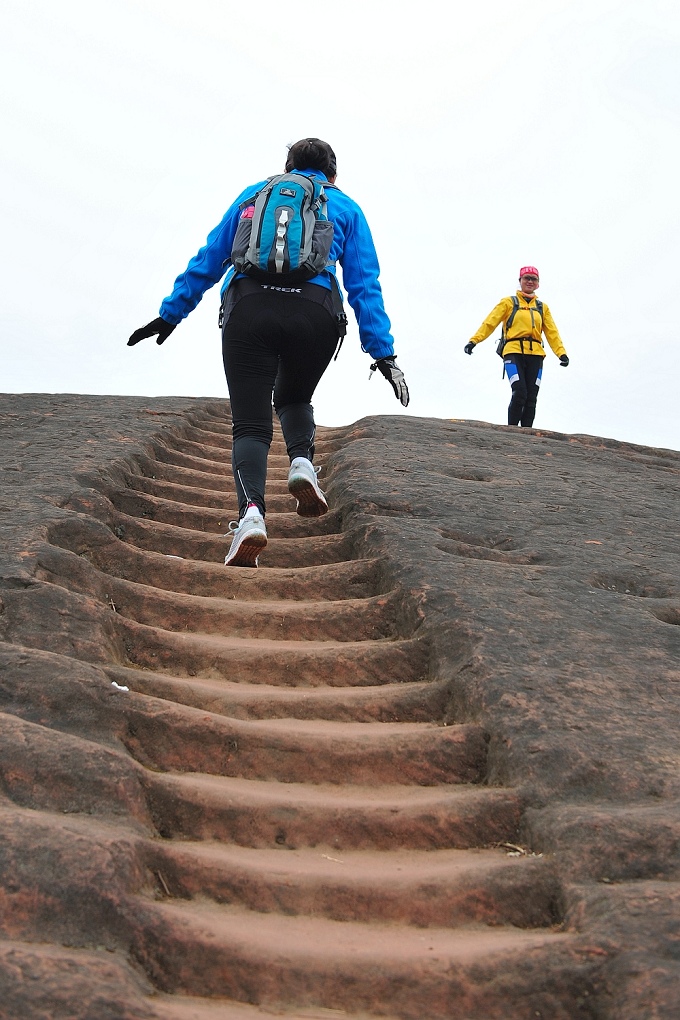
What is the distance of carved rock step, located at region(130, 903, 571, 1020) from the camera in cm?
228

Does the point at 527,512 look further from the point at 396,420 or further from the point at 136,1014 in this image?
the point at 136,1014

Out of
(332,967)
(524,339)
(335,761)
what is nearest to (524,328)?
(524,339)

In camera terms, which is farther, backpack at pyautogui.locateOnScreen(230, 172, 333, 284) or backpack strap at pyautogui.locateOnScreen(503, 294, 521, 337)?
backpack strap at pyautogui.locateOnScreen(503, 294, 521, 337)

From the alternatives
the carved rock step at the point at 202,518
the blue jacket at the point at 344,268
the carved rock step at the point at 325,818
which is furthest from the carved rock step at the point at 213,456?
the carved rock step at the point at 325,818

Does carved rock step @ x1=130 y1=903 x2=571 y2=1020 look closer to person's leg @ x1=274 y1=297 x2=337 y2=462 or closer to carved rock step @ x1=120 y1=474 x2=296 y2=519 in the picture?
person's leg @ x1=274 y1=297 x2=337 y2=462

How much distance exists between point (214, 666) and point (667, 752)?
66.6 inches

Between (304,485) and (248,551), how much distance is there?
58cm

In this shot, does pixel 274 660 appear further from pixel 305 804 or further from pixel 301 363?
pixel 301 363

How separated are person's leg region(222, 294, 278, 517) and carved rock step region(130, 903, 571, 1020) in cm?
225

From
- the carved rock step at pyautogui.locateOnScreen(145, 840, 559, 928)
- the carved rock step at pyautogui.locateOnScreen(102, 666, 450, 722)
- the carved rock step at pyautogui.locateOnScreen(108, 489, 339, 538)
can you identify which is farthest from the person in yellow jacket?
the carved rock step at pyautogui.locateOnScreen(145, 840, 559, 928)

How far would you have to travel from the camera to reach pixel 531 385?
37.3 ft

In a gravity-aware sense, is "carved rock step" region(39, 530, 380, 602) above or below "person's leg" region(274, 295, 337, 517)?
below

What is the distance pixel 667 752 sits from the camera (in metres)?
3.12

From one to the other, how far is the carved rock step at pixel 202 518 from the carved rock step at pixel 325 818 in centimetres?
248
